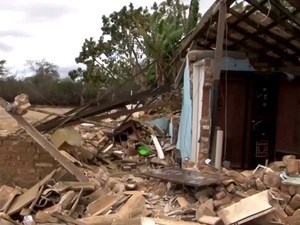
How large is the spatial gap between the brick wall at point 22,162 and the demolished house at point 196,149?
2 cm

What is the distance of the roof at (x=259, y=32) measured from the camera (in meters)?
8.71

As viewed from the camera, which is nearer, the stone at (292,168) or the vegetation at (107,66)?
the stone at (292,168)

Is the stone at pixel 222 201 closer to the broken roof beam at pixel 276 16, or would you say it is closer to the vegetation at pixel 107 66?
the broken roof beam at pixel 276 16

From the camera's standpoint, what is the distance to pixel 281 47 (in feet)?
36.4

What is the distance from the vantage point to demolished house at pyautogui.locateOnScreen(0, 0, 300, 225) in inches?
280

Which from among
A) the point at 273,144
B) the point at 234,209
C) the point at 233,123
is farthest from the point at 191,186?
the point at 273,144

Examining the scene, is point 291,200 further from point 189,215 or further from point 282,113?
point 282,113

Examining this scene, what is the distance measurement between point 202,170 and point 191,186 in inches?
34.1

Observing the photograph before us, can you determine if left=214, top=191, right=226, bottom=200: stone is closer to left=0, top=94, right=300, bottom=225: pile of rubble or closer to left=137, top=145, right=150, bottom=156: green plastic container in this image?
left=0, top=94, right=300, bottom=225: pile of rubble

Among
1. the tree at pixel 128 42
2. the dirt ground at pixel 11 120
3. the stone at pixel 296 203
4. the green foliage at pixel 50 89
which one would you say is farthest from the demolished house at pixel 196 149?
the green foliage at pixel 50 89

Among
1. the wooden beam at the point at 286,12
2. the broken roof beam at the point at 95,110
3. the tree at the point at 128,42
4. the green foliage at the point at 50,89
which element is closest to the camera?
the wooden beam at the point at 286,12

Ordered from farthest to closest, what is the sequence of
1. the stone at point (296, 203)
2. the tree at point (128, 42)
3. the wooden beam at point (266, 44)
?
1. the tree at point (128, 42)
2. the wooden beam at point (266, 44)
3. the stone at point (296, 203)

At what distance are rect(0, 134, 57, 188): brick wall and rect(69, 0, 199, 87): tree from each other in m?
12.3

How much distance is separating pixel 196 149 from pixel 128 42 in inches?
985
